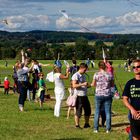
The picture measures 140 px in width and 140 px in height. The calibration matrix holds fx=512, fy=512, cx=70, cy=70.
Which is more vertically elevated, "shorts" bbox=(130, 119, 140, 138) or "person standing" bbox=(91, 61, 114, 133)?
"person standing" bbox=(91, 61, 114, 133)

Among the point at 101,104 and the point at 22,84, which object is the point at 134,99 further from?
the point at 22,84

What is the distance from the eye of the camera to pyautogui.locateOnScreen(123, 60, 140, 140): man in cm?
866

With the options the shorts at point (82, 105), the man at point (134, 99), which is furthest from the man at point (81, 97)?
the man at point (134, 99)

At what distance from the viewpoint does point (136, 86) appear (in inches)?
343

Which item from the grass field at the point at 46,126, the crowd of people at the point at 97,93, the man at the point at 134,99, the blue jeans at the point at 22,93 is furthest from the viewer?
the blue jeans at the point at 22,93

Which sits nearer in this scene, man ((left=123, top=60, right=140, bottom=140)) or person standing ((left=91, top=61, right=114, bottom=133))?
man ((left=123, top=60, right=140, bottom=140))

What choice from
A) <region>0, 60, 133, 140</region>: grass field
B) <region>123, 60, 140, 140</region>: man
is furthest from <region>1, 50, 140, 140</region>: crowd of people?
<region>0, 60, 133, 140</region>: grass field

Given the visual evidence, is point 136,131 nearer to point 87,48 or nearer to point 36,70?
point 36,70

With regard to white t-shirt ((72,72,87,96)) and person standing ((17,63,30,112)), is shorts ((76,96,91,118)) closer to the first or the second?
white t-shirt ((72,72,87,96))

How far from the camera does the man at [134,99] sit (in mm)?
8664

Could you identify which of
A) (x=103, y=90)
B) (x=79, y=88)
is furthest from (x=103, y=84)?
(x=79, y=88)

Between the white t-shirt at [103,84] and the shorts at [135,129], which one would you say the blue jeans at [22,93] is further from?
the shorts at [135,129]

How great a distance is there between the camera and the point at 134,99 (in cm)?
884

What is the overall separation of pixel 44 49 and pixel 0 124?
96.9 meters
